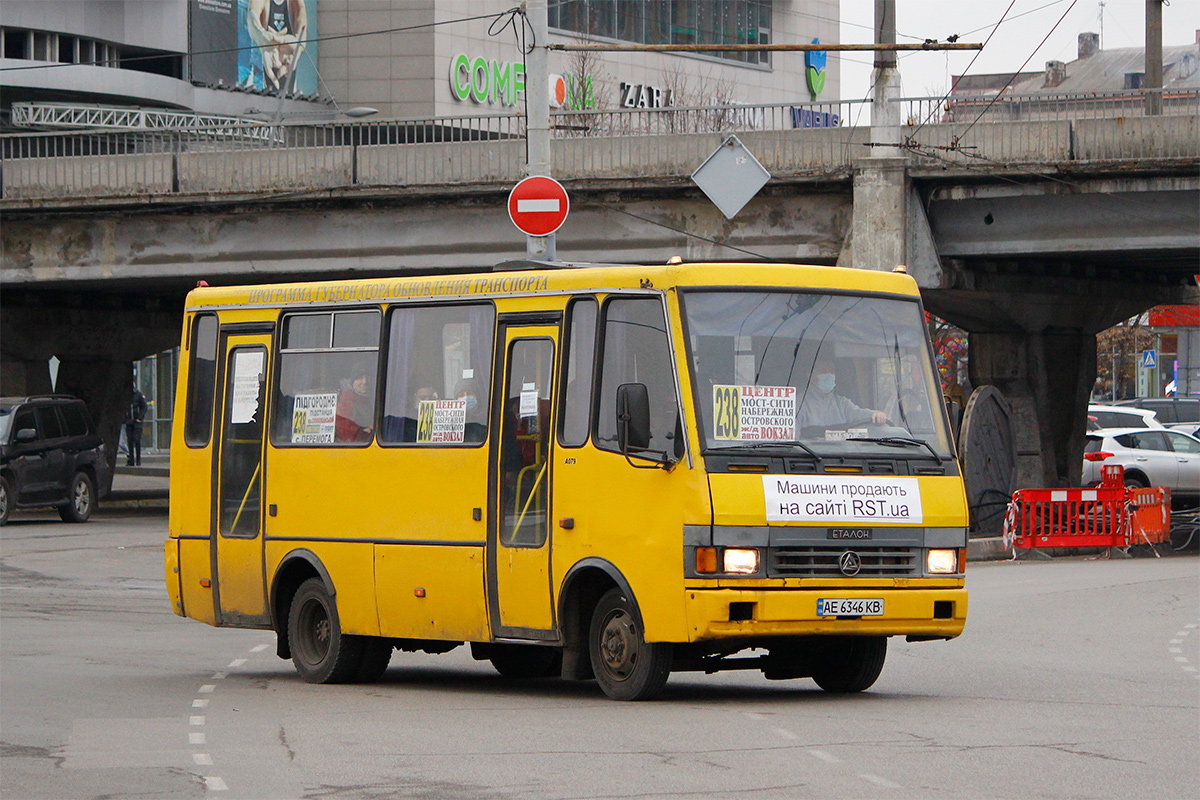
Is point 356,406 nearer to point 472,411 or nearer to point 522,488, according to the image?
point 472,411

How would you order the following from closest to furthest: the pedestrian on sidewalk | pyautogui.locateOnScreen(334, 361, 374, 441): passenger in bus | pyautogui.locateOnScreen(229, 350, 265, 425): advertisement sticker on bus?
pyautogui.locateOnScreen(334, 361, 374, 441): passenger in bus < pyautogui.locateOnScreen(229, 350, 265, 425): advertisement sticker on bus < the pedestrian on sidewalk

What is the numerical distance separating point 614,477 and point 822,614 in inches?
55.2

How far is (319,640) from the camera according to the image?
12.8 metres

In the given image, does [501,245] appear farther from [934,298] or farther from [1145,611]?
[1145,611]

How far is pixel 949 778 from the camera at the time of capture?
782 centimetres

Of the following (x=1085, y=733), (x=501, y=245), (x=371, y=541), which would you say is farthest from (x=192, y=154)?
(x=1085, y=733)

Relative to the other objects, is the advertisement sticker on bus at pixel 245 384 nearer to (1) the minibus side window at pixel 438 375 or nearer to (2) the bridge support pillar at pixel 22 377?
(1) the minibus side window at pixel 438 375

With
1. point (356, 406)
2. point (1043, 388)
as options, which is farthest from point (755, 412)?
point (1043, 388)

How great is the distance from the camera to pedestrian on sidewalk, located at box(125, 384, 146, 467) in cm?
4869

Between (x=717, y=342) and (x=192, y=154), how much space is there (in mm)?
21231

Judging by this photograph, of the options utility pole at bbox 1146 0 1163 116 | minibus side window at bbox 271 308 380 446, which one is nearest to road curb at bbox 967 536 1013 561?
minibus side window at bbox 271 308 380 446

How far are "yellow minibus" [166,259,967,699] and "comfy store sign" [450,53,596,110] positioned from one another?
183 feet

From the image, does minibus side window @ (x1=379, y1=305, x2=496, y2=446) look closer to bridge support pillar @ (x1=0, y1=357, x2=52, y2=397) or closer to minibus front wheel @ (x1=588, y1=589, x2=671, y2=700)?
minibus front wheel @ (x1=588, y1=589, x2=671, y2=700)

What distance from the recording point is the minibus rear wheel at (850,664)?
1120 centimetres
